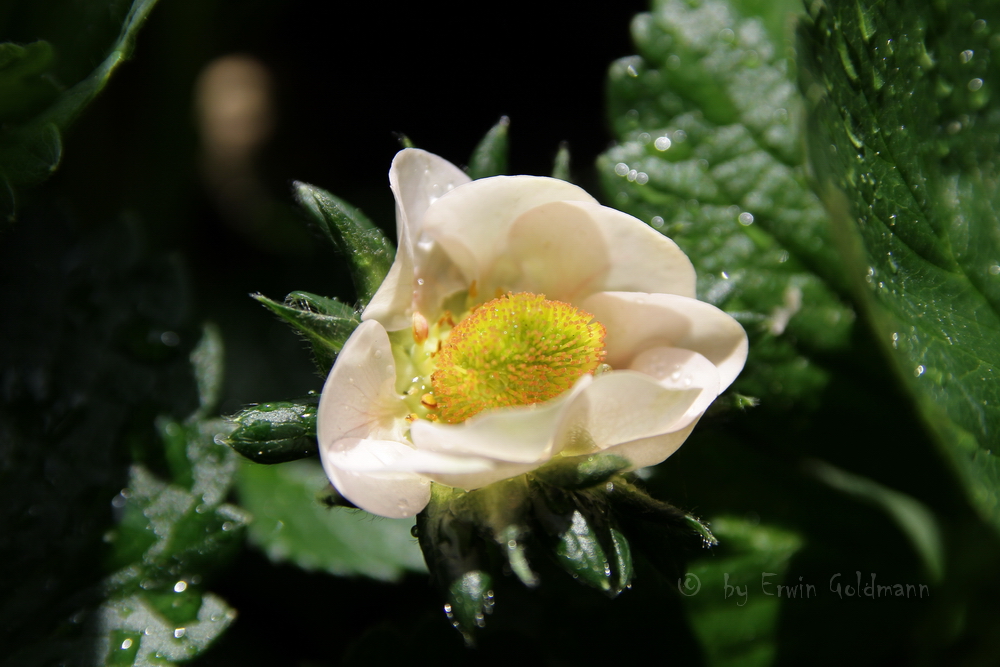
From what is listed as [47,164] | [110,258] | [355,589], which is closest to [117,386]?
[110,258]

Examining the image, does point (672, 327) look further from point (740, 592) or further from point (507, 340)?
point (740, 592)

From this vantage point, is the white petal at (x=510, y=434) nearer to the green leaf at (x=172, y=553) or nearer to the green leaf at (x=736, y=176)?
the green leaf at (x=172, y=553)

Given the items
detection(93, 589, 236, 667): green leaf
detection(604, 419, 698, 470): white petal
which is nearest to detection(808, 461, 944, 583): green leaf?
detection(604, 419, 698, 470): white petal

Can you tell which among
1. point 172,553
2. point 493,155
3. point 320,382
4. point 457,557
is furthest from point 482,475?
point 320,382

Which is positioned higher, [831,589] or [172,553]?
[831,589]

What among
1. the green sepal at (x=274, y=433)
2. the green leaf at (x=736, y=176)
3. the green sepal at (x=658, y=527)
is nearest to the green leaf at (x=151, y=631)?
the green sepal at (x=274, y=433)

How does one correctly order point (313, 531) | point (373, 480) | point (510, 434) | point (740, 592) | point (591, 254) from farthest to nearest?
point (313, 531), point (740, 592), point (591, 254), point (373, 480), point (510, 434)

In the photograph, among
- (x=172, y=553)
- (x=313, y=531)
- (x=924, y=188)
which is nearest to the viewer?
(x=924, y=188)
